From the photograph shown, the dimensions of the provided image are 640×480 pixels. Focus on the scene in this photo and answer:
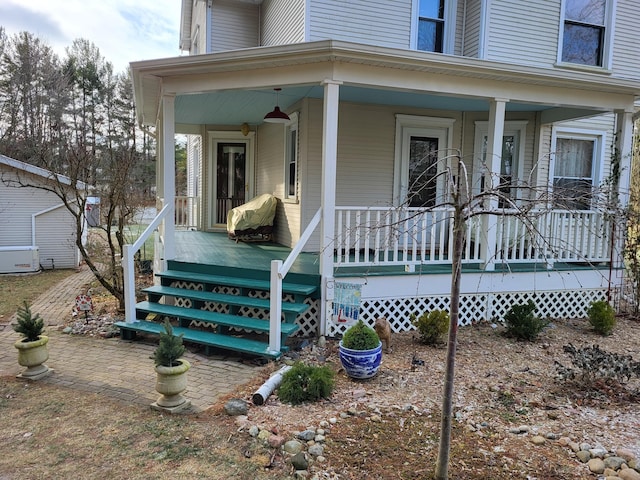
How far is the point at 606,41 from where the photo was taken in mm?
8859

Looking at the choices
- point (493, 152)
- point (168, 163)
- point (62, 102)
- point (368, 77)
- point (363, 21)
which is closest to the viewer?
point (368, 77)

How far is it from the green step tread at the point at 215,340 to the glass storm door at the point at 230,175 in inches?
229

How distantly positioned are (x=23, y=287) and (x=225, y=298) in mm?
6518

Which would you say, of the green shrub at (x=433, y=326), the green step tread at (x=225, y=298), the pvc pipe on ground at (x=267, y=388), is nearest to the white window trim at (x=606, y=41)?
the green shrub at (x=433, y=326)

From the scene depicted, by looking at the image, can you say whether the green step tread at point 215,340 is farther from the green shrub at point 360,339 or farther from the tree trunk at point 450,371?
the tree trunk at point 450,371

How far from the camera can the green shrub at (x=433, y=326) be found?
5484mm

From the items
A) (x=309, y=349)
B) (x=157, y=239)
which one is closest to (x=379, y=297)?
(x=309, y=349)

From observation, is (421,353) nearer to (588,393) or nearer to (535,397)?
(535,397)

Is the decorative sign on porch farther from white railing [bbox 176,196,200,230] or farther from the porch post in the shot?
white railing [bbox 176,196,200,230]

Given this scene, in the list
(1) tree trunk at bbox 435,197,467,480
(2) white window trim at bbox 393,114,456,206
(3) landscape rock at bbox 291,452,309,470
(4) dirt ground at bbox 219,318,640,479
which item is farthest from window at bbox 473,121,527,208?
(3) landscape rock at bbox 291,452,309,470

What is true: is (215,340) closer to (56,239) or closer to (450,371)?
(450,371)

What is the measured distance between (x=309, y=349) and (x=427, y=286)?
6.52 feet

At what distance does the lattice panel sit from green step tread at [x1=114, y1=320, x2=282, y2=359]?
105cm

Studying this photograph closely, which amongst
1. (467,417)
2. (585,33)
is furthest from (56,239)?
(585,33)
